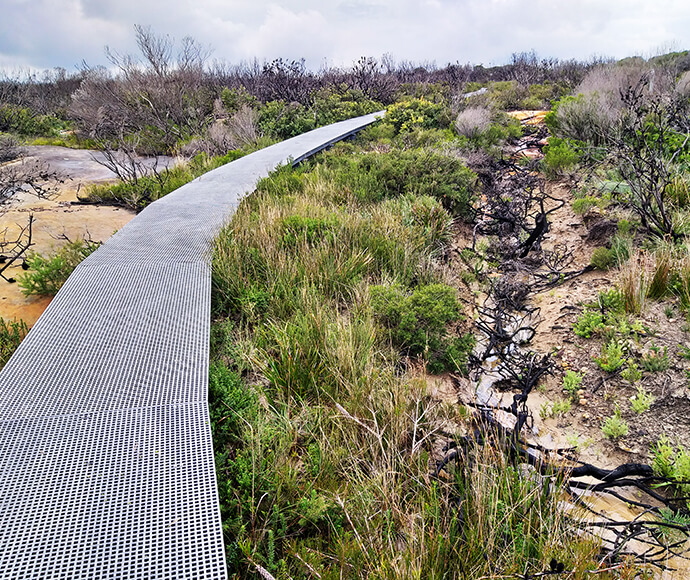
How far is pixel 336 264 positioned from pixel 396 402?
2023mm

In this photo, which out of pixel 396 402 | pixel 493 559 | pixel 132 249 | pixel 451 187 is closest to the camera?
pixel 493 559

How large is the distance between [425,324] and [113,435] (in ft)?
8.04

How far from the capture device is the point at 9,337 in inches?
130

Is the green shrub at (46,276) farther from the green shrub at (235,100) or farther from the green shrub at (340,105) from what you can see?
the green shrub at (235,100)

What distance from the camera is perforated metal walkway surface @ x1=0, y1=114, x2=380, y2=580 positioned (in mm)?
1653

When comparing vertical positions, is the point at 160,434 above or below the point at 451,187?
below

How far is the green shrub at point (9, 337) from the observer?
319 cm

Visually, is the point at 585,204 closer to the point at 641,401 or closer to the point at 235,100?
the point at 641,401

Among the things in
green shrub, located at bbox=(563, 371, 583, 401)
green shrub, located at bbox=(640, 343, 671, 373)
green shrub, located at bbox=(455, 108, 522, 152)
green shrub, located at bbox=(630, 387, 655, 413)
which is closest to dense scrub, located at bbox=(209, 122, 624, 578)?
green shrub, located at bbox=(563, 371, 583, 401)

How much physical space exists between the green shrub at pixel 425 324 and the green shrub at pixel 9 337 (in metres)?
2.69

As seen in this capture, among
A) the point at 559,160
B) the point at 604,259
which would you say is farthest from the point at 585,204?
the point at 559,160

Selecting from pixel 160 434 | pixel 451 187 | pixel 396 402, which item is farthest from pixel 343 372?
pixel 451 187

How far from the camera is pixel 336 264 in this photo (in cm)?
450

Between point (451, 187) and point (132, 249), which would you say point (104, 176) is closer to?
point (132, 249)
